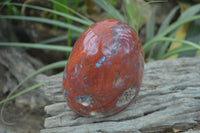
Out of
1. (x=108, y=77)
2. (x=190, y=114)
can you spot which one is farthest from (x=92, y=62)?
(x=190, y=114)

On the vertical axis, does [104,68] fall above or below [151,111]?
above

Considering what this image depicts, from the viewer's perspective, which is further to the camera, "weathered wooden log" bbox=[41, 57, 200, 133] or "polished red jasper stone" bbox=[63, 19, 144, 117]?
"weathered wooden log" bbox=[41, 57, 200, 133]

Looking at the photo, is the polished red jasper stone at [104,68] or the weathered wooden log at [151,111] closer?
the polished red jasper stone at [104,68]

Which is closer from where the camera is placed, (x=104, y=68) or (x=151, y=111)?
(x=104, y=68)
